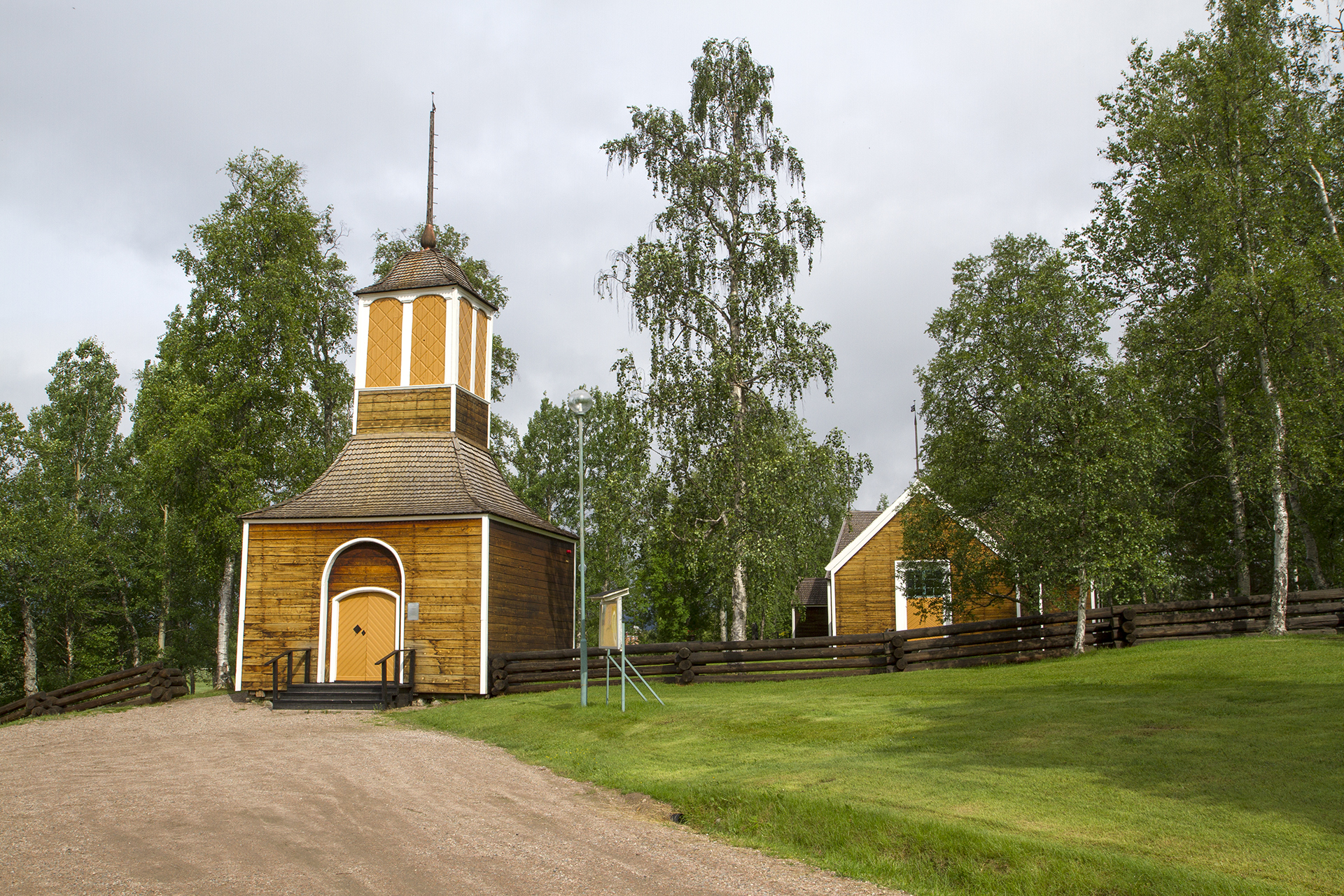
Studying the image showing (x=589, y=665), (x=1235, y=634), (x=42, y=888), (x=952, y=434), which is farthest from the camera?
(x=952, y=434)

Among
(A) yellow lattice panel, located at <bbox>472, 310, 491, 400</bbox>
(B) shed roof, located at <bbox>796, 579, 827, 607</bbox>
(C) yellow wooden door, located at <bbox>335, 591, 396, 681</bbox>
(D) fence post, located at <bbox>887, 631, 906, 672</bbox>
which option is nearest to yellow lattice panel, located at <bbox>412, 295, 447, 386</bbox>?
(A) yellow lattice panel, located at <bbox>472, 310, 491, 400</bbox>

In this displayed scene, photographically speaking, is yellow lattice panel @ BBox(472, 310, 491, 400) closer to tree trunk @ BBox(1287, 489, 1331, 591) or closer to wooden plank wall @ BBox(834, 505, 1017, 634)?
wooden plank wall @ BBox(834, 505, 1017, 634)

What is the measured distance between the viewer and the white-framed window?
23.7 m

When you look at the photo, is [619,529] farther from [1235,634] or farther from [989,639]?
[1235,634]

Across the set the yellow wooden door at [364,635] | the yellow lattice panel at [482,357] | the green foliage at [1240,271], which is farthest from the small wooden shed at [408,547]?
the green foliage at [1240,271]

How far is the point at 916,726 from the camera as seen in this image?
37.2 ft

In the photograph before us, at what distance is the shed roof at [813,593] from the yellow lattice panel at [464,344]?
1910 cm

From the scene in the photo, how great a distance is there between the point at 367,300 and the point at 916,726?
18.2 metres

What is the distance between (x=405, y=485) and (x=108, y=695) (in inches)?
365

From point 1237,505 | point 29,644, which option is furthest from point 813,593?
point 29,644

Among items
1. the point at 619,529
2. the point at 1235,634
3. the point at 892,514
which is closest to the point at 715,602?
the point at 892,514

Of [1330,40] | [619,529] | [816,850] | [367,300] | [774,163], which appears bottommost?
[816,850]

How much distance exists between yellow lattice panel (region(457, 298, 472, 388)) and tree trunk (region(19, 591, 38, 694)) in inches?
969

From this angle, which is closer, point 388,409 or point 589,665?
point 589,665
